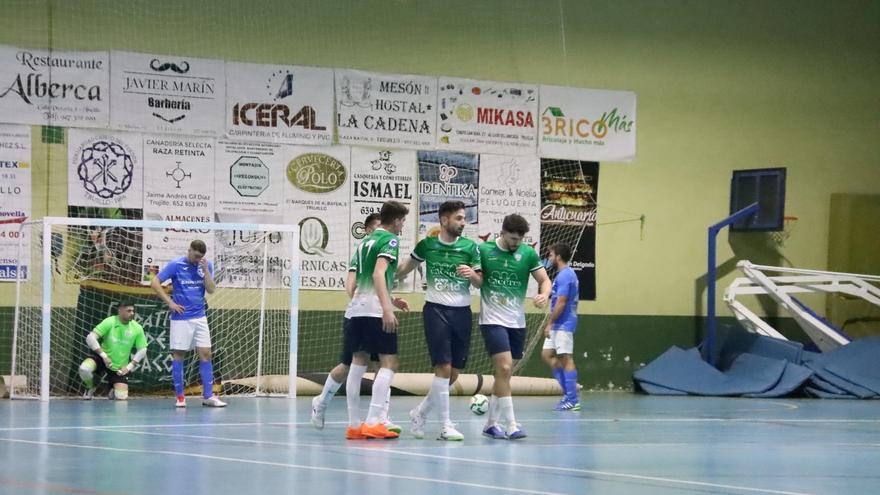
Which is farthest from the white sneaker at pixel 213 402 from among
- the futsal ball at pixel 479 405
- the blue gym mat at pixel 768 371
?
the blue gym mat at pixel 768 371

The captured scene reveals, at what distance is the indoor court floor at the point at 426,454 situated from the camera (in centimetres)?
796

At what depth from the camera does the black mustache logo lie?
20.1m

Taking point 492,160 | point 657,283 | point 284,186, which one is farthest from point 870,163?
point 284,186

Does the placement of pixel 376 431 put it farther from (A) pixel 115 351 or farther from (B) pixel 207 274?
(A) pixel 115 351

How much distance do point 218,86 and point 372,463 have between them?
12.5 metres

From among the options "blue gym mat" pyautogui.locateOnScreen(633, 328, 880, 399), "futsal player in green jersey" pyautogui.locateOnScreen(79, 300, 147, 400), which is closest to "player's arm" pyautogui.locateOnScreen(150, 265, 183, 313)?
"futsal player in green jersey" pyautogui.locateOnScreen(79, 300, 147, 400)

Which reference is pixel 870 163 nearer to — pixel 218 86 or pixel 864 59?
pixel 864 59

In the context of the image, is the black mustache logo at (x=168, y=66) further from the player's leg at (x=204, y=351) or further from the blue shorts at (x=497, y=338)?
the blue shorts at (x=497, y=338)

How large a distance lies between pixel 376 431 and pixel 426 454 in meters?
1.32

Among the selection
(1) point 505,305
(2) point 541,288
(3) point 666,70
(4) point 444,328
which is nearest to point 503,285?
(1) point 505,305

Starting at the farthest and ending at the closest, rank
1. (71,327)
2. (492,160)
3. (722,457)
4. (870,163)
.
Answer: (870,163) < (492,160) < (71,327) < (722,457)

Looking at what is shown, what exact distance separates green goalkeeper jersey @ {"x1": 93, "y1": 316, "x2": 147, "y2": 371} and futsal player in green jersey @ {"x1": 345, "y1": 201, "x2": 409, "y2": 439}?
7.71 m

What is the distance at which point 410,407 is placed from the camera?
17.0 m

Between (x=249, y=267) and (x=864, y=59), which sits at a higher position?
(x=864, y=59)
